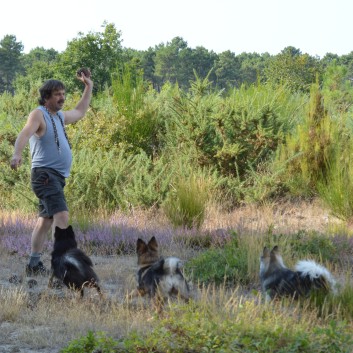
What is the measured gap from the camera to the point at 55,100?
7523mm

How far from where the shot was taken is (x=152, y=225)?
10648 mm

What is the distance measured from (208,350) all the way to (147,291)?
1.52 metres

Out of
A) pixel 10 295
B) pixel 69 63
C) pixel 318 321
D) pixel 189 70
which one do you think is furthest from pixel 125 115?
pixel 189 70

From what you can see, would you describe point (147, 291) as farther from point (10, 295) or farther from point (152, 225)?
point (152, 225)

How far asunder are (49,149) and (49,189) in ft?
1.41

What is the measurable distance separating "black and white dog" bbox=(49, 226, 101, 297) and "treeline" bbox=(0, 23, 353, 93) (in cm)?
2144

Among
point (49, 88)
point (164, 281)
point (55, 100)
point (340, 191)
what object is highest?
point (49, 88)

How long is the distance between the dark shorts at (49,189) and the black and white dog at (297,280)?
8.20 feet

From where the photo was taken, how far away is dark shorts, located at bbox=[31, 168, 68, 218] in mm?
7500

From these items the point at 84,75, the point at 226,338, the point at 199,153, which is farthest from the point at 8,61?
the point at 226,338

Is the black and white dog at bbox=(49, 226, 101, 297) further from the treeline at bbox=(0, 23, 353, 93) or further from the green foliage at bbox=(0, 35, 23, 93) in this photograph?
the green foliage at bbox=(0, 35, 23, 93)

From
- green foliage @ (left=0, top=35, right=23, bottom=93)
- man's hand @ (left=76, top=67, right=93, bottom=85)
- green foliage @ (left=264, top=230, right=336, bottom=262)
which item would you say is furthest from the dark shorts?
green foliage @ (left=0, top=35, right=23, bottom=93)

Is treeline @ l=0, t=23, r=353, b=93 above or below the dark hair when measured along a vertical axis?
above

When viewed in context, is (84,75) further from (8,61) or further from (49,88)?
(8,61)
